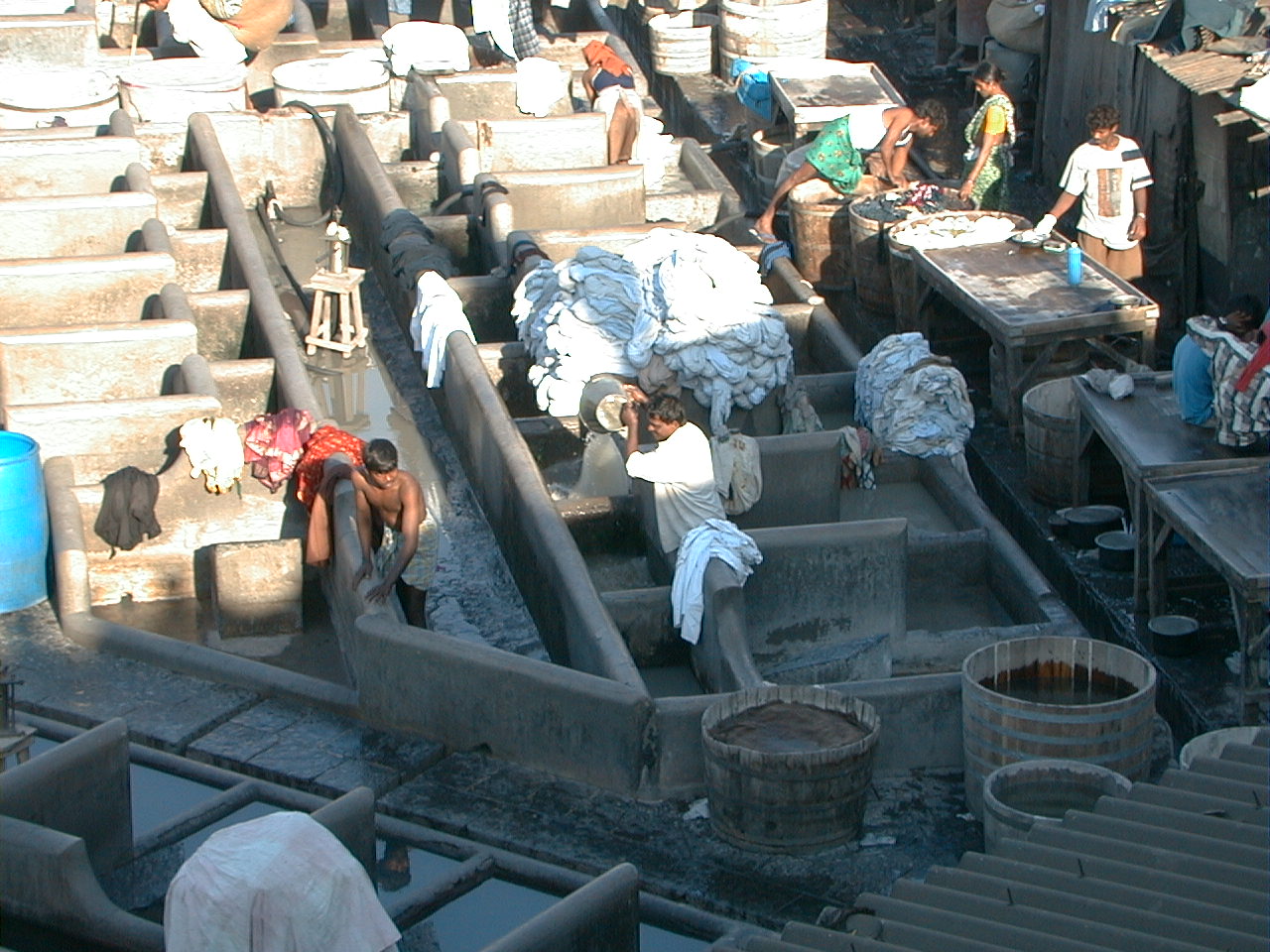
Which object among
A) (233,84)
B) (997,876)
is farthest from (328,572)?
(233,84)

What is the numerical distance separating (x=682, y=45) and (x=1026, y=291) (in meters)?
9.62

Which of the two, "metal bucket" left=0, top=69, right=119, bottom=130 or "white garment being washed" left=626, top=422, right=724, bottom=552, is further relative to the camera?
"metal bucket" left=0, top=69, right=119, bottom=130

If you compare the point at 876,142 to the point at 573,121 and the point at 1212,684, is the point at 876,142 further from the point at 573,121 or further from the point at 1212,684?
the point at 1212,684

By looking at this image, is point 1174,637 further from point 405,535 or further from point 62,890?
point 62,890

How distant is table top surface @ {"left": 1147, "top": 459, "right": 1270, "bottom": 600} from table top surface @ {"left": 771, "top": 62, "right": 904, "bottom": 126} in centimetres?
808

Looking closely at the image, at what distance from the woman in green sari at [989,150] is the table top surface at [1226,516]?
216 inches

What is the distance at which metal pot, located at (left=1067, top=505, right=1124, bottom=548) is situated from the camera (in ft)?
41.7

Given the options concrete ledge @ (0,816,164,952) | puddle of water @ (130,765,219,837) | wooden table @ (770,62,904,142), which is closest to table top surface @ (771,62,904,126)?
wooden table @ (770,62,904,142)

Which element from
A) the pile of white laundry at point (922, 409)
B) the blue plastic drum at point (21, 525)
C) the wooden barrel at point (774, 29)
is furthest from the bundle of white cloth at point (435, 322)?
the wooden barrel at point (774, 29)

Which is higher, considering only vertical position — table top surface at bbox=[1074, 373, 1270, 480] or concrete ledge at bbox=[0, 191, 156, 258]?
concrete ledge at bbox=[0, 191, 156, 258]

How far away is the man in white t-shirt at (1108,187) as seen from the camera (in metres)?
14.9

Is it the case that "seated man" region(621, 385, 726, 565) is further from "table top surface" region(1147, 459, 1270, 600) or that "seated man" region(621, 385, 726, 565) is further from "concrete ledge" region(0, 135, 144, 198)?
"concrete ledge" region(0, 135, 144, 198)

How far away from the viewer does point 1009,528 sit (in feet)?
44.8

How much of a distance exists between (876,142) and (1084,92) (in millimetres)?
1867
